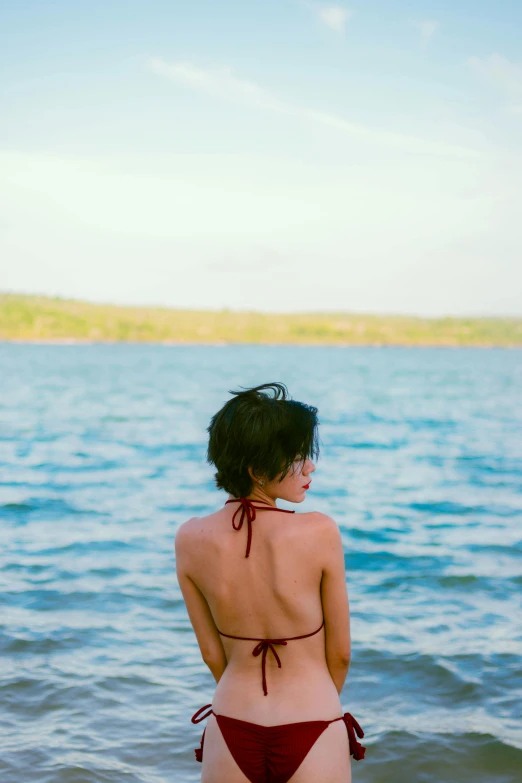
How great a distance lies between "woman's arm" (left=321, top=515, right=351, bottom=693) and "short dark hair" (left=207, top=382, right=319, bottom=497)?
7.8 inches

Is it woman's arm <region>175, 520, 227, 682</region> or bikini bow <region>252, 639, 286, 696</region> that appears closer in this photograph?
bikini bow <region>252, 639, 286, 696</region>

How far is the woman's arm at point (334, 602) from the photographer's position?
2.32 meters

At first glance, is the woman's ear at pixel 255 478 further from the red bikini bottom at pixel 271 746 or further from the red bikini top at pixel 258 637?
the red bikini bottom at pixel 271 746

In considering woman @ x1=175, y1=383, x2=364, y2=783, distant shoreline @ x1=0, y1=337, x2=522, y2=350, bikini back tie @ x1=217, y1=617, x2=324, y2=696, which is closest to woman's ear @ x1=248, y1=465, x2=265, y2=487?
woman @ x1=175, y1=383, x2=364, y2=783

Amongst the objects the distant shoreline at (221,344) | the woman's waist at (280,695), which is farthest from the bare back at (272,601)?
the distant shoreline at (221,344)

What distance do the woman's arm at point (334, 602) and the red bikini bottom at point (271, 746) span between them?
0.18 metres

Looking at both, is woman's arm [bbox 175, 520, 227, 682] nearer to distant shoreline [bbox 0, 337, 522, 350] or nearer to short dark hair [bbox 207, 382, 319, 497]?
short dark hair [bbox 207, 382, 319, 497]

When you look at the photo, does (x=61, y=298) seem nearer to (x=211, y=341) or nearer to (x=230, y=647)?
(x=211, y=341)

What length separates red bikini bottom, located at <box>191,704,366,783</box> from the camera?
2309 mm

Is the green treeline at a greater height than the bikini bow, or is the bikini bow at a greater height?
the green treeline

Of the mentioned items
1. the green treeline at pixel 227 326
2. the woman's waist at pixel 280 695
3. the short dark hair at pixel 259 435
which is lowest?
the woman's waist at pixel 280 695

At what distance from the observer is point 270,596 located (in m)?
2.35

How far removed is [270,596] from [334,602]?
0.62 ft

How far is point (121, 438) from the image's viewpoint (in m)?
26.4
